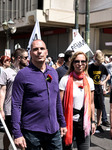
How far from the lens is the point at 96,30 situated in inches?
965

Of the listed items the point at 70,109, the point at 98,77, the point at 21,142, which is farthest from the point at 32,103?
the point at 98,77

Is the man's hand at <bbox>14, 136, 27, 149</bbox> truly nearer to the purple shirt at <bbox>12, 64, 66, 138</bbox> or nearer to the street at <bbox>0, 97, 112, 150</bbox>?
the purple shirt at <bbox>12, 64, 66, 138</bbox>

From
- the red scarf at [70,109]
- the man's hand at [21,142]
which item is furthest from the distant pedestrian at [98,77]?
the man's hand at [21,142]

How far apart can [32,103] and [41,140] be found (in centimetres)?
41

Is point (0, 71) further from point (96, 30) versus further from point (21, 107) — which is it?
point (96, 30)

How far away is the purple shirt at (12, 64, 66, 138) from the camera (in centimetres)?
286

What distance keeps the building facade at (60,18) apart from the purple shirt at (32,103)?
63.0 ft

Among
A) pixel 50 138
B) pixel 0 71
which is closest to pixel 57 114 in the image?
pixel 50 138

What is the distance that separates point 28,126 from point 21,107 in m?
0.23

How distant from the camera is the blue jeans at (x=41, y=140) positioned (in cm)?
287

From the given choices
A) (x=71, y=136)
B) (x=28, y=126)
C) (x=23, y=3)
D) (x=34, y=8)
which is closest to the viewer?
(x=28, y=126)

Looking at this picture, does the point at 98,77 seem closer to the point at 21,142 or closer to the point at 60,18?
the point at 21,142

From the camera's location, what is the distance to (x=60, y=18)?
22906 millimetres

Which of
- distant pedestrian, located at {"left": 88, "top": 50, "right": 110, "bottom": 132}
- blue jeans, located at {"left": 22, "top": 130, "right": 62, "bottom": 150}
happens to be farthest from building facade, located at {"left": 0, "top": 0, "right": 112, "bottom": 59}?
blue jeans, located at {"left": 22, "top": 130, "right": 62, "bottom": 150}
